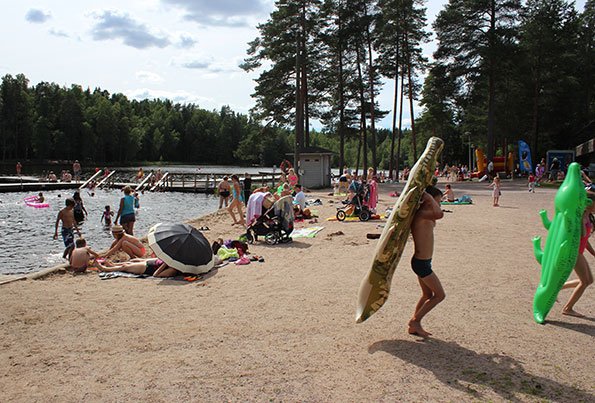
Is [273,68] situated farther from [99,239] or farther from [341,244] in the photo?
[341,244]

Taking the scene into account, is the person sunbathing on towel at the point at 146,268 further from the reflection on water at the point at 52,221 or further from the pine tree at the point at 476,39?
the pine tree at the point at 476,39

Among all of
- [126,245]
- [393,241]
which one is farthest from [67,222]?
[393,241]

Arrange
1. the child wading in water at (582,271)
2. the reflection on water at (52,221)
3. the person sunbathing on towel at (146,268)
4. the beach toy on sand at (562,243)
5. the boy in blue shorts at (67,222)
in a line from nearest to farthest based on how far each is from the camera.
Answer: the beach toy on sand at (562,243), the child wading in water at (582,271), the person sunbathing on towel at (146,268), the boy in blue shorts at (67,222), the reflection on water at (52,221)

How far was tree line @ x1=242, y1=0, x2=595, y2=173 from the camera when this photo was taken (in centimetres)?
3716

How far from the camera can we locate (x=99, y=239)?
17.3 m

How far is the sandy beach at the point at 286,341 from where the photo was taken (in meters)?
4.64

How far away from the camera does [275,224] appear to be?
13648mm

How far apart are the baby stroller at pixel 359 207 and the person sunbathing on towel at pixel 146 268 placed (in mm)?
8989

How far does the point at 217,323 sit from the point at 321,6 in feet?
117

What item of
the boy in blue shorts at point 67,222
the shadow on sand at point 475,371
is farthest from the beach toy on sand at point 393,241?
the boy in blue shorts at point 67,222

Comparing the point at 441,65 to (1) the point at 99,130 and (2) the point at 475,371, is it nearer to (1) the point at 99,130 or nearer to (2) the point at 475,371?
(2) the point at 475,371

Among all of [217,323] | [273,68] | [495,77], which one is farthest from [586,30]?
[217,323]

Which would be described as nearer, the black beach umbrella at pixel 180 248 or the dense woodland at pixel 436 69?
the black beach umbrella at pixel 180 248

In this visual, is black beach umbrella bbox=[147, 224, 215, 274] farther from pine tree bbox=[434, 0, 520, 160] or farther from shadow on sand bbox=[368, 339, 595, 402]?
pine tree bbox=[434, 0, 520, 160]
